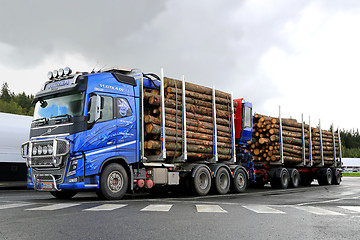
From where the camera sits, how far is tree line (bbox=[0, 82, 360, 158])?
111m

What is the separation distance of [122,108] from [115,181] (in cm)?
211

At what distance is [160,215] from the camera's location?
25.6 ft

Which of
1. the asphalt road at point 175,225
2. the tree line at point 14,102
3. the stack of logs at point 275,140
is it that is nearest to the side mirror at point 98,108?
the asphalt road at point 175,225

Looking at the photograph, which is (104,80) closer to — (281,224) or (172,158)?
(172,158)

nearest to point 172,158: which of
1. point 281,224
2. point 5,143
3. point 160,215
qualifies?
point 160,215

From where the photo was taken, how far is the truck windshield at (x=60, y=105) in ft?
38.4

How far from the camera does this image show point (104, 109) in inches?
468

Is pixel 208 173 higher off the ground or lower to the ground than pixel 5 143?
lower

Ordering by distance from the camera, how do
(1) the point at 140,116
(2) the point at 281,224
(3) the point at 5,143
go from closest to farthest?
(2) the point at 281,224
(1) the point at 140,116
(3) the point at 5,143

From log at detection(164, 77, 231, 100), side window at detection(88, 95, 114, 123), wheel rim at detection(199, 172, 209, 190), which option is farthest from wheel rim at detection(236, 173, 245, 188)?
side window at detection(88, 95, 114, 123)

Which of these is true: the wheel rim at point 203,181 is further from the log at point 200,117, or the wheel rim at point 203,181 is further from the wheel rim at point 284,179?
the wheel rim at point 284,179

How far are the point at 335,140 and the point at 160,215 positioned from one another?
22345 mm

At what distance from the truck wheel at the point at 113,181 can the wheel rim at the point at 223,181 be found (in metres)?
4.47

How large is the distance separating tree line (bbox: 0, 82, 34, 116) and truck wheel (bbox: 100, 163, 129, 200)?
314ft
